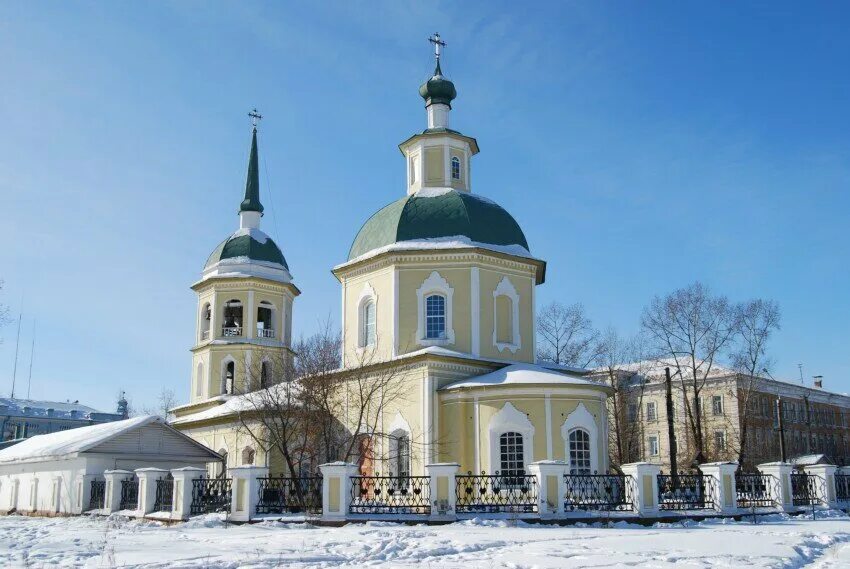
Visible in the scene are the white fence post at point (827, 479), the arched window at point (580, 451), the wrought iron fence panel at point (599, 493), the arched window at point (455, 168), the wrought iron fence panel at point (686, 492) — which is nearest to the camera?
the wrought iron fence panel at point (599, 493)

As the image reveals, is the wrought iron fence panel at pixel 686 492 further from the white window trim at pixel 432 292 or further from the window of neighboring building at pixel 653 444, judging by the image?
the window of neighboring building at pixel 653 444

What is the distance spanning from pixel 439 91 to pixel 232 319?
12410 millimetres

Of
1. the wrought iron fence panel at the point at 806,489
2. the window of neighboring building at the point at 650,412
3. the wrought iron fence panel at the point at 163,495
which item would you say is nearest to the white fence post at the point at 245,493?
the wrought iron fence panel at the point at 163,495

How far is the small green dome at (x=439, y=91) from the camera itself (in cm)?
2708

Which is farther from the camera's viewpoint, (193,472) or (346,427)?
(346,427)

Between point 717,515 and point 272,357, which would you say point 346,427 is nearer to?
point 272,357

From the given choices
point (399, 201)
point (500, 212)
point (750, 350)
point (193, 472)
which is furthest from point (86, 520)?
point (750, 350)

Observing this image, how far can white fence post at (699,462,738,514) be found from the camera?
17.6 metres

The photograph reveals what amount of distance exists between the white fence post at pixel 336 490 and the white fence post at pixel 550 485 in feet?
11.6

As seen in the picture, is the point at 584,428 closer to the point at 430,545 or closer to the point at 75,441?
the point at 430,545

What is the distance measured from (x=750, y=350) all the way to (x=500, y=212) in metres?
12.6

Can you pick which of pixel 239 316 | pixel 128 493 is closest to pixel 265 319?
pixel 239 316

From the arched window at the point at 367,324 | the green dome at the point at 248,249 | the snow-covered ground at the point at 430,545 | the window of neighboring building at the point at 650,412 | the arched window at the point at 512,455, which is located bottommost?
the snow-covered ground at the point at 430,545

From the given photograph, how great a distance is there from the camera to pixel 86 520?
18.0 m
